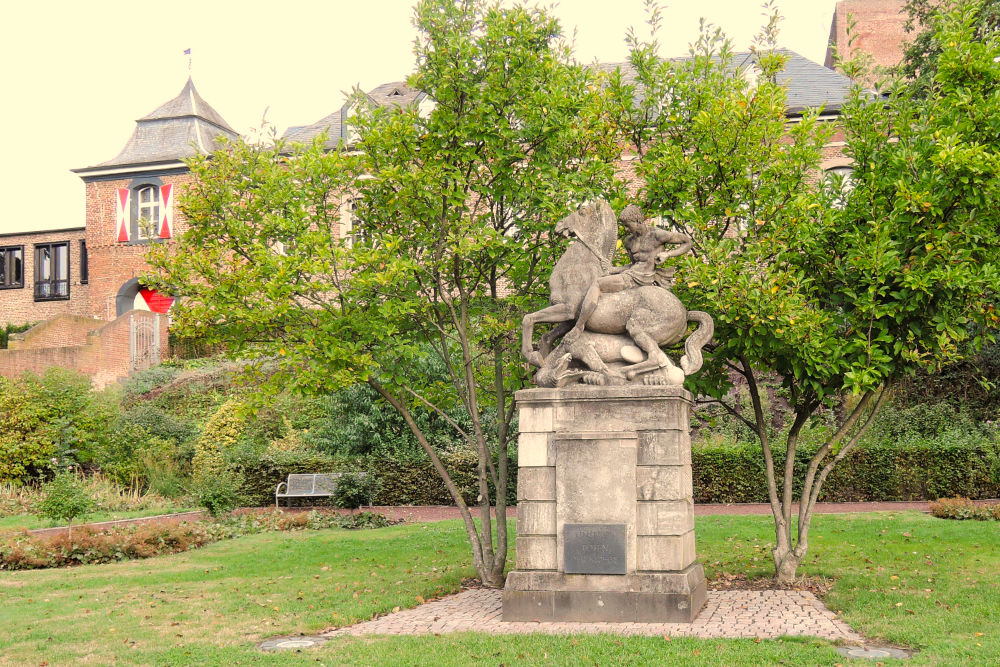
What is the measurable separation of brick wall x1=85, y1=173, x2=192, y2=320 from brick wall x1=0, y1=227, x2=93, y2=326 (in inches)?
139

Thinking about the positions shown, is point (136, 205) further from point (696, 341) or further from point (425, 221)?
point (696, 341)

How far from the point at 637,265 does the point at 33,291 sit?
133 ft

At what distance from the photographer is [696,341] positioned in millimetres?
8766

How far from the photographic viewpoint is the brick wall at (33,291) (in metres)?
41.6

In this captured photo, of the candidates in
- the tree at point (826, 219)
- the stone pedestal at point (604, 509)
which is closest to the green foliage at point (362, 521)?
the tree at point (826, 219)

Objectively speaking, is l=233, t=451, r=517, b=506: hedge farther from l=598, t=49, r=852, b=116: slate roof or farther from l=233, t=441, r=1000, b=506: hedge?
l=598, t=49, r=852, b=116: slate roof

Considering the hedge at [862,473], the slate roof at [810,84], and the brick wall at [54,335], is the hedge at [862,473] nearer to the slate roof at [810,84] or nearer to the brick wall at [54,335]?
the slate roof at [810,84]

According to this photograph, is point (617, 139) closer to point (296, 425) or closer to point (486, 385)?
point (486, 385)

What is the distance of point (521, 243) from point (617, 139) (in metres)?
1.90

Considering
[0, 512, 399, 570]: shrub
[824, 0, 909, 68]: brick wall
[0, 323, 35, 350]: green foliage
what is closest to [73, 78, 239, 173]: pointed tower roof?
[0, 323, 35, 350]: green foliage

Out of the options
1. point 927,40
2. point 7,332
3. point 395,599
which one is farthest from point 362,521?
point 7,332

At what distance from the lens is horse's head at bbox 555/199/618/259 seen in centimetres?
885

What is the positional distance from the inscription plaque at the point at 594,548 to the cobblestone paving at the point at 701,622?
18.2 inches

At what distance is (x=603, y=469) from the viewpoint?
8086mm
